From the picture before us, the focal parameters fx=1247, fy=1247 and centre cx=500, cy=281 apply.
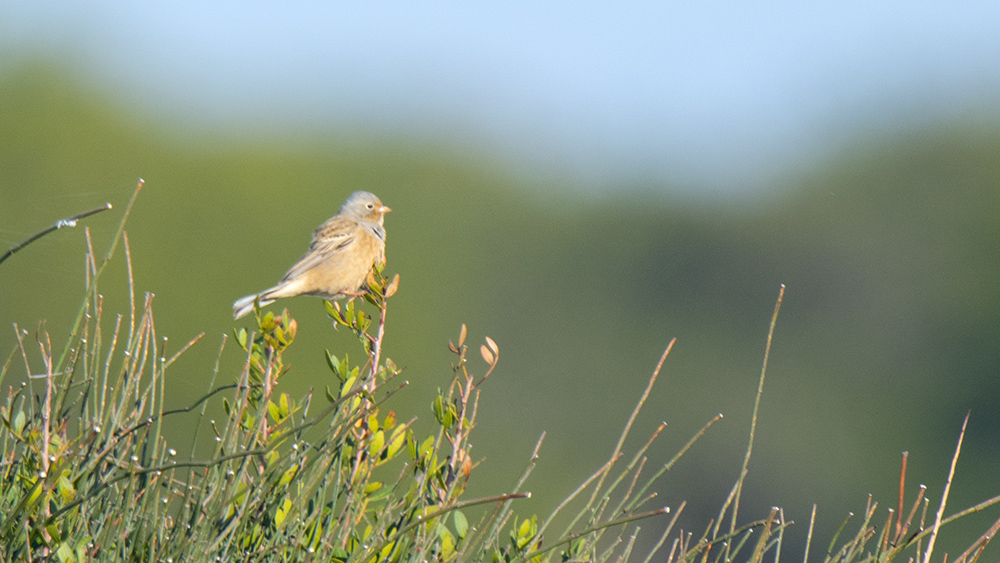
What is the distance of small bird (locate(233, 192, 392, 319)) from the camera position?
7309 mm

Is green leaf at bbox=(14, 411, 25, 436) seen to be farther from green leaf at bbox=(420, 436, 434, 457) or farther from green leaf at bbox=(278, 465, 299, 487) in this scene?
green leaf at bbox=(420, 436, 434, 457)

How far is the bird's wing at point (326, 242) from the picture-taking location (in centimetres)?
731

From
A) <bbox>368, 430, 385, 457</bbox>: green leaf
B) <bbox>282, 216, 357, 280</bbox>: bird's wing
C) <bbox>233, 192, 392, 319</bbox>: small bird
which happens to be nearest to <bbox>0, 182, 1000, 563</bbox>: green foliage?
<bbox>368, 430, 385, 457</bbox>: green leaf

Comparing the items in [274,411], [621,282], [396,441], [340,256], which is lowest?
[621,282]

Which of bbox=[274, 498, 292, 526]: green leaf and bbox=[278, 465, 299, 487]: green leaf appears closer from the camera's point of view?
bbox=[278, 465, 299, 487]: green leaf

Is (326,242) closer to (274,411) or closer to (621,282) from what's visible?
(274,411)

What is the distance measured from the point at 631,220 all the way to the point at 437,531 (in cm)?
5796

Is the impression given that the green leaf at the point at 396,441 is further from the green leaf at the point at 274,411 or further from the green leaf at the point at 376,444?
the green leaf at the point at 274,411

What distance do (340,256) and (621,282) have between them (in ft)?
163

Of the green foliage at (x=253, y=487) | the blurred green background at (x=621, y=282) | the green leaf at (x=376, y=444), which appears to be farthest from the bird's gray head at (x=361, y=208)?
the blurred green background at (x=621, y=282)

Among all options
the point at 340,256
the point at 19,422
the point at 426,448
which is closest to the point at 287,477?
the point at 426,448

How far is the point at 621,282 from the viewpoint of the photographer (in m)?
57.0

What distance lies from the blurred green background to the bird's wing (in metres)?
23.7

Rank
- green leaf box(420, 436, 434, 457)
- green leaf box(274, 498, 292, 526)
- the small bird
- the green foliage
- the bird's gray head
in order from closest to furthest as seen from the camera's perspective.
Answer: the green foliage < green leaf box(274, 498, 292, 526) < green leaf box(420, 436, 434, 457) < the small bird < the bird's gray head
